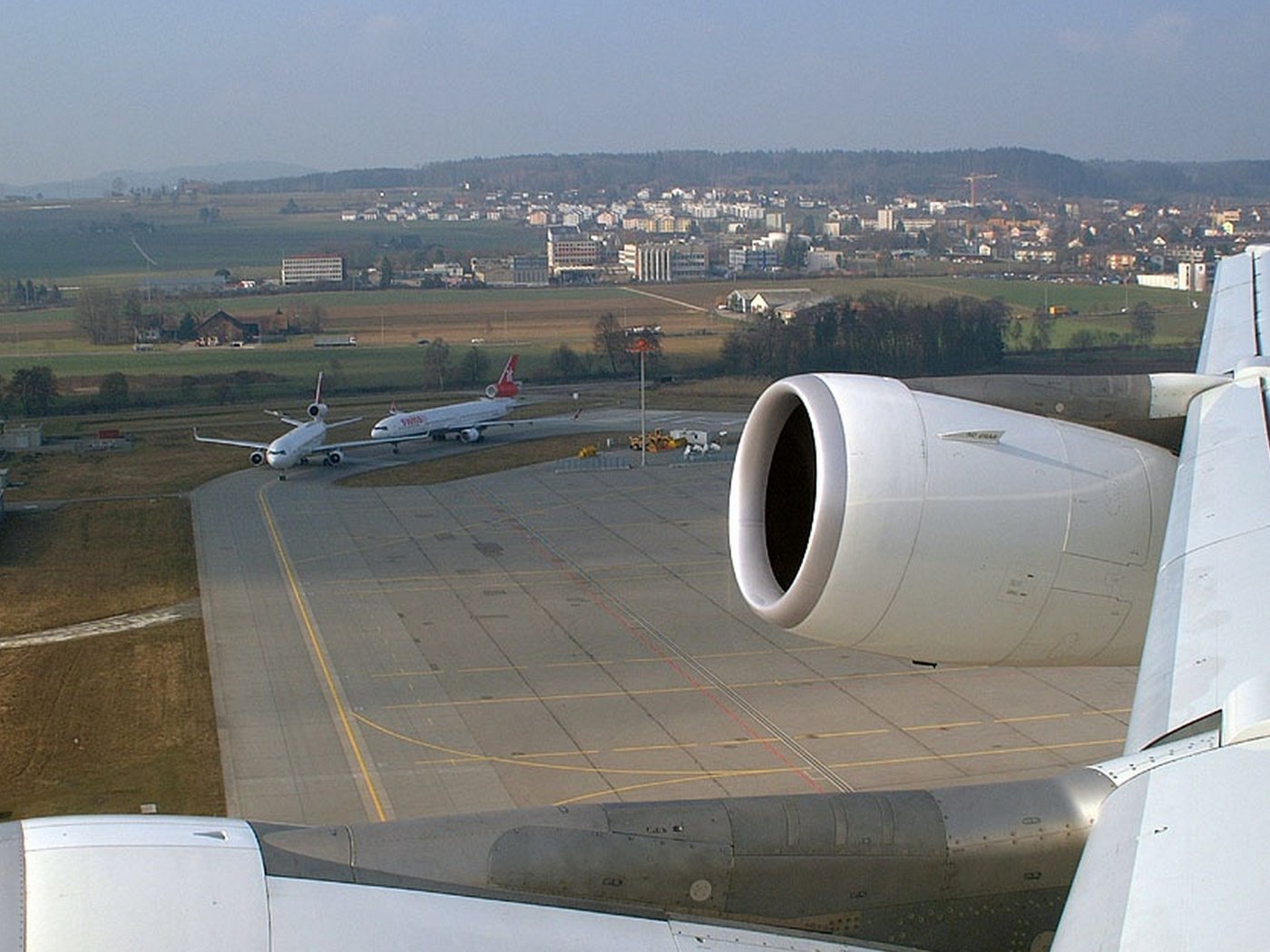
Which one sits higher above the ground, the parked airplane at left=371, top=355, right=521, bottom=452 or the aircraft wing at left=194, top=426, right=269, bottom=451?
the parked airplane at left=371, top=355, right=521, bottom=452

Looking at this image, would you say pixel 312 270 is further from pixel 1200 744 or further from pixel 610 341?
pixel 1200 744

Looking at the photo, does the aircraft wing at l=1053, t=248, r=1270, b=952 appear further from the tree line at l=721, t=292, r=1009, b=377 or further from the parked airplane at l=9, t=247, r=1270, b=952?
the tree line at l=721, t=292, r=1009, b=377

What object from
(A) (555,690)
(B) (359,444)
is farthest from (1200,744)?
(B) (359,444)

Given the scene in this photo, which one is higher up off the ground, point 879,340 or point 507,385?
point 879,340

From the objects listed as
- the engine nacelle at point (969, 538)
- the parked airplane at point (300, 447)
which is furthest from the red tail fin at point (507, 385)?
the engine nacelle at point (969, 538)

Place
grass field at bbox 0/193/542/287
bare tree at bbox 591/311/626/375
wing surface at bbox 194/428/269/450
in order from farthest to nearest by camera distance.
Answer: grass field at bbox 0/193/542/287
bare tree at bbox 591/311/626/375
wing surface at bbox 194/428/269/450

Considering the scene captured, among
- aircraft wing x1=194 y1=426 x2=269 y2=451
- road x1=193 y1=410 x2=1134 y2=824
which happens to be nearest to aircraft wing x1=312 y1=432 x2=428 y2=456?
aircraft wing x1=194 y1=426 x2=269 y2=451
